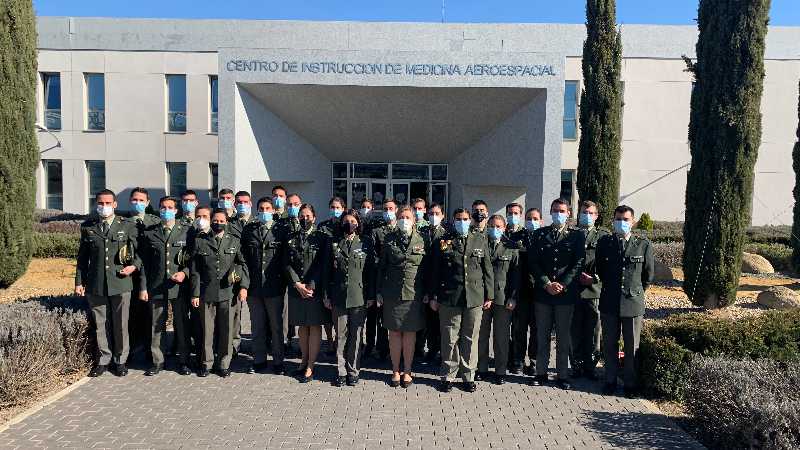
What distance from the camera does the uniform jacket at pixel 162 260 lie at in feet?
19.0

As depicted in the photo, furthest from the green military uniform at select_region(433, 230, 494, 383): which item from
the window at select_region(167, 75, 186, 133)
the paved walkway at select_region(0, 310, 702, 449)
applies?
the window at select_region(167, 75, 186, 133)

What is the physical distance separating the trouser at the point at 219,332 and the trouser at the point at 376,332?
65.0 inches

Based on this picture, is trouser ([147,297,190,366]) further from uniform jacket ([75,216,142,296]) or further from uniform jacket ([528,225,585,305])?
uniform jacket ([528,225,585,305])

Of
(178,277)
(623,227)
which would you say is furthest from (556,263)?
(178,277)

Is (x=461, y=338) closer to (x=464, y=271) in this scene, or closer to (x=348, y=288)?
(x=464, y=271)

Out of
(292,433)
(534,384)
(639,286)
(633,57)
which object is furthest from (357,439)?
(633,57)

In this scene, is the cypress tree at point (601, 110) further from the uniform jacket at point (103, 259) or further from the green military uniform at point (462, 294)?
the uniform jacket at point (103, 259)

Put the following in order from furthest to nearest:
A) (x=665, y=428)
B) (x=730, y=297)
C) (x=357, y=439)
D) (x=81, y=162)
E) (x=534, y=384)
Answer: (x=81, y=162) → (x=730, y=297) → (x=534, y=384) → (x=665, y=428) → (x=357, y=439)

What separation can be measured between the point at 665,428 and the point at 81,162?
21536mm

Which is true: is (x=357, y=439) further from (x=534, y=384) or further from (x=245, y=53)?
(x=245, y=53)

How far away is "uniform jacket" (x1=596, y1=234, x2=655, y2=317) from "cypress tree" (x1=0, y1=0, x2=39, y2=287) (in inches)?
370

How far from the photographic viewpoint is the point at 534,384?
5.68 m

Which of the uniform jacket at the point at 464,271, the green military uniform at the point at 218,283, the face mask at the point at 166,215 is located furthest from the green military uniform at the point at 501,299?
the face mask at the point at 166,215

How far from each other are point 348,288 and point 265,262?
103 cm
